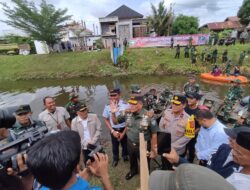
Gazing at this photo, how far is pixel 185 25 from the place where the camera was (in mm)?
34625

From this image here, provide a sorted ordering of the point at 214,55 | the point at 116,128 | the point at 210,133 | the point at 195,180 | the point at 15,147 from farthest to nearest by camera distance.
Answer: the point at 214,55, the point at 116,128, the point at 210,133, the point at 15,147, the point at 195,180

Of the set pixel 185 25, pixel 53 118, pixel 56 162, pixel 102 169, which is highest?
pixel 185 25

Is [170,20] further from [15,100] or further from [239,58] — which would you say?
[15,100]

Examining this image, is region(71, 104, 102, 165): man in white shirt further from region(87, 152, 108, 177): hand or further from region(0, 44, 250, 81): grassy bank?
region(0, 44, 250, 81): grassy bank

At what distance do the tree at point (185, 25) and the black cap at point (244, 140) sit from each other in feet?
117

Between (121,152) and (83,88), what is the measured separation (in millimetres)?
11318

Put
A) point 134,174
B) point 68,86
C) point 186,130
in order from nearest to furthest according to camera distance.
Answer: point 186,130 → point 134,174 → point 68,86

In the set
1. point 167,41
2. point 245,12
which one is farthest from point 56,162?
point 245,12

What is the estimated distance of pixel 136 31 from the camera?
29.6 metres

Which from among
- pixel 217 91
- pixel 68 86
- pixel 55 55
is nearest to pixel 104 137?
pixel 217 91

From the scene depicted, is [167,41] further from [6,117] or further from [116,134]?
[6,117]

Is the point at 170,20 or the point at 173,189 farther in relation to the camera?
the point at 170,20

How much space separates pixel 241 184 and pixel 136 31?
29962 mm

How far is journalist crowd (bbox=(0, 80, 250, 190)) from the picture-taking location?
121cm
